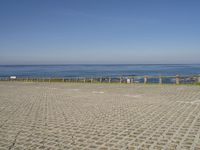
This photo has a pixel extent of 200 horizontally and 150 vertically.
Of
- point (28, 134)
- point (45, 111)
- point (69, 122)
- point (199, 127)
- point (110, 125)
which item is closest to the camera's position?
point (28, 134)

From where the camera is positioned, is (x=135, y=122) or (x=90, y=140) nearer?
(x=90, y=140)

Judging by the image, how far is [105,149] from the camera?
17.1ft

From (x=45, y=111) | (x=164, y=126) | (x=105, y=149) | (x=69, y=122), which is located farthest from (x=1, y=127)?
(x=164, y=126)

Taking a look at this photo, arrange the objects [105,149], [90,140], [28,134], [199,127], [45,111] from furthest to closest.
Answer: [45,111]
[199,127]
[28,134]
[90,140]
[105,149]

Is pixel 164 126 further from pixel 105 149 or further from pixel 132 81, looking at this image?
pixel 132 81

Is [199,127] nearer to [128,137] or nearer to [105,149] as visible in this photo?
[128,137]

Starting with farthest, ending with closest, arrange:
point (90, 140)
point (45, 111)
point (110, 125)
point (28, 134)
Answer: point (45, 111)
point (110, 125)
point (28, 134)
point (90, 140)

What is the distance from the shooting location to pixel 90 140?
19.2 ft

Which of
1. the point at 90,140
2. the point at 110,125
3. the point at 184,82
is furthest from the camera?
the point at 184,82

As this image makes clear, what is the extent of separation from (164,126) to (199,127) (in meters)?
0.96

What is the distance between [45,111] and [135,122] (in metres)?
4.08

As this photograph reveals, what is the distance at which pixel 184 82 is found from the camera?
84.7ft

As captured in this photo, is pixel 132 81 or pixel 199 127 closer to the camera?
pixel 199 127

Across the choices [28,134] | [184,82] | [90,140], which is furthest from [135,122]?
[184,82]
